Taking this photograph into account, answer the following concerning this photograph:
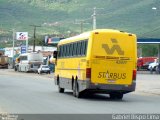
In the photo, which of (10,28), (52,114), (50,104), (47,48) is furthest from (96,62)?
(10,28)

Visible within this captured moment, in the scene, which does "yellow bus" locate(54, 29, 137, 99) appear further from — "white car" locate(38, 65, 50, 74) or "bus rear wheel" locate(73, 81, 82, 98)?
"white car" locate(38, 65, 50, 74)

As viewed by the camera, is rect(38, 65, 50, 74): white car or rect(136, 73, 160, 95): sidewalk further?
rect(38, 65, 50, 74): white car

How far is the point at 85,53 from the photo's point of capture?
28.2 m

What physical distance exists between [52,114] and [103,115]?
1.63 m

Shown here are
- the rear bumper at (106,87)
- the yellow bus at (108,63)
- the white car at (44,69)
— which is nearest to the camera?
the rear bumper at (106,87)

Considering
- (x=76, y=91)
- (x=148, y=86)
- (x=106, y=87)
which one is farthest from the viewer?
(x=148, y=86)

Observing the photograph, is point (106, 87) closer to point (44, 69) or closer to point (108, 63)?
point (108, 63)

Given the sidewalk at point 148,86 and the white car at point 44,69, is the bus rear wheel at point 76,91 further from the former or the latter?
the white car at point 44,69

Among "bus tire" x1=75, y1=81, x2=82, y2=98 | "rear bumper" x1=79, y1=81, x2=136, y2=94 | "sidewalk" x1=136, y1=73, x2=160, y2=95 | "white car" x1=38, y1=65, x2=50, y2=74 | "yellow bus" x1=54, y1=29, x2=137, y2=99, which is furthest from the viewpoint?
"white car" x1=38, y1=65, x2=50, y2=74

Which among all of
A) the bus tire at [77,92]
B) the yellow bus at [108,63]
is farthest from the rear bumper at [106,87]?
the bus tire at [77,92]

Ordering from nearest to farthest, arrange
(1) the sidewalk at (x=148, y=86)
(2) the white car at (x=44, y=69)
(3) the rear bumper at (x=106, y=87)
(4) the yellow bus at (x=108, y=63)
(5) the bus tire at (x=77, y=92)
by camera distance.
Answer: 1. (3) the rear bumper at (x=106, y=87)
2. (4) the yellow bus at (x=108, y=63)
3. (5) the bus tire at (x=77, y=92)
4. (1) the sidewalk at (x=148, y=86)
5. (2) the white car at (x=44, y=69)

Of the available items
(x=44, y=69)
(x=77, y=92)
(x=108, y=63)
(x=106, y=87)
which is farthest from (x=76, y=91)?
(x=44, y=69)

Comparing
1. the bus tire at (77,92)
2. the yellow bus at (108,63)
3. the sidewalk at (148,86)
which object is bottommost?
the sidewalk at (148,86)

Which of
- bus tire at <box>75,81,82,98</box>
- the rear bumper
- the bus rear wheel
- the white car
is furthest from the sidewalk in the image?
the white car
